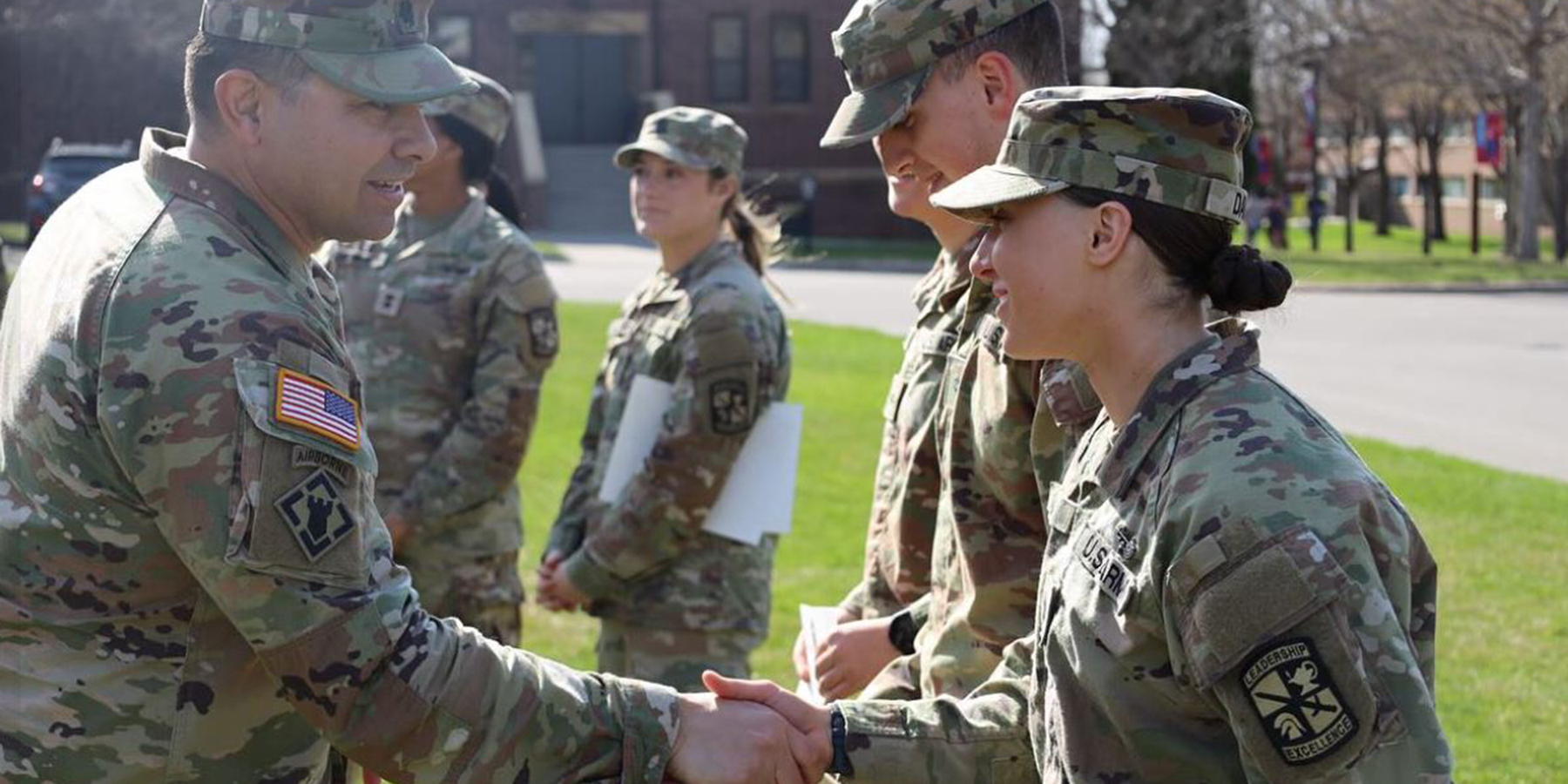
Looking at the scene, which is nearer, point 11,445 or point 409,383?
point 11,445

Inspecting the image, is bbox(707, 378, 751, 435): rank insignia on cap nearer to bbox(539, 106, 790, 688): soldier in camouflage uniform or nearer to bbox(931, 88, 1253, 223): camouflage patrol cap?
bbox(539, 106, 790, 688): soldier in camouflage uniform

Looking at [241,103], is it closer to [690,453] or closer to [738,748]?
[738,748]

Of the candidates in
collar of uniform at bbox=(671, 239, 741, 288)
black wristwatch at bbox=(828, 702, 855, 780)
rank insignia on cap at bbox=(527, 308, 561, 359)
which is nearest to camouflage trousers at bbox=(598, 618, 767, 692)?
rank insignia on cap at bbox=(527, 308, 561, 359)

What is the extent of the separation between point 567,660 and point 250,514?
5.52 meters

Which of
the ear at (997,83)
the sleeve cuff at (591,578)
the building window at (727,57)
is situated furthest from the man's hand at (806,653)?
the building window at (727,57)

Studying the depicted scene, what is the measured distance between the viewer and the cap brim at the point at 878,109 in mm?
3734

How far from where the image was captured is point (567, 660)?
8.29m

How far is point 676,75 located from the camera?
151 feet

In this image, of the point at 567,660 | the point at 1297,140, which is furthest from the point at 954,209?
the point at 1297,140

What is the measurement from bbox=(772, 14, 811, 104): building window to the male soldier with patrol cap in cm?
4307

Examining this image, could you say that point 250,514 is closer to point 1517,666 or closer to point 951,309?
point 951,309

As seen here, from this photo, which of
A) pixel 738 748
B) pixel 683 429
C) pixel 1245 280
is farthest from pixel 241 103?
pixel 683 429

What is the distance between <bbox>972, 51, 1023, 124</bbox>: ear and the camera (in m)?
3.73

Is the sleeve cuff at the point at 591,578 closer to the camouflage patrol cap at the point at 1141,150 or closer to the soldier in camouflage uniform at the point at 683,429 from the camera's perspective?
the soldier in camouflage uniform at the point at 683,429
